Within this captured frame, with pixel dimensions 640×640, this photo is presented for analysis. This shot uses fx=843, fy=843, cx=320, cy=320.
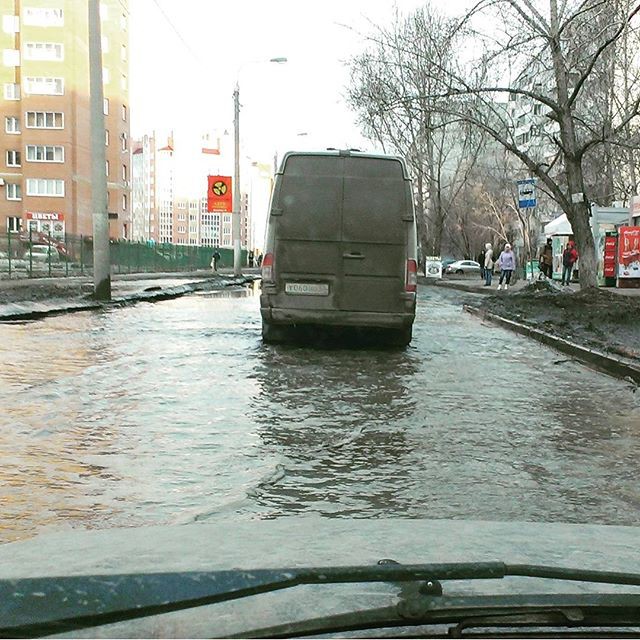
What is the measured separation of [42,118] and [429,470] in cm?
6678

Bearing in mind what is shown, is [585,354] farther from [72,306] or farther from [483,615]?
[72,306]

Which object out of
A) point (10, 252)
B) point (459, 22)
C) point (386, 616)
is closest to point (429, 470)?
point (386, 616)

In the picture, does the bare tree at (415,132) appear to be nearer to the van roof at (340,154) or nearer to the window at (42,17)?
the van roof at (340,154)

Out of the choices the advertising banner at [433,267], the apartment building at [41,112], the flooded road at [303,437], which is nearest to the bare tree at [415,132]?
the advertising banner at [433,267]

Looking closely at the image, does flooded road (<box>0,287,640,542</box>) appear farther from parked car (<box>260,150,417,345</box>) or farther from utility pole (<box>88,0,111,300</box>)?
utility pole (<box>88,0,111,300</box>)

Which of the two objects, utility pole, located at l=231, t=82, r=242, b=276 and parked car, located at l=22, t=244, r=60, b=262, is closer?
parked car, located at l=22, t=244, r=60, b=262

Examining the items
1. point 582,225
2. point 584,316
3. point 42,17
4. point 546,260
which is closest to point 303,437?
point 584,316

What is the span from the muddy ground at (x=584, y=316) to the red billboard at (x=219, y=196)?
25287mm

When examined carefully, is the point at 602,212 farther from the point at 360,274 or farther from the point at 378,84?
the point at 360,274

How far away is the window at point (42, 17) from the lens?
65125 mm

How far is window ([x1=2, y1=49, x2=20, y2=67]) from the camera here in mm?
65875

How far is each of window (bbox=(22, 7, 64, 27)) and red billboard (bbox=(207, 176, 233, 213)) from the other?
1101 inches

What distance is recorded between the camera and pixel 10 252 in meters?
30.6

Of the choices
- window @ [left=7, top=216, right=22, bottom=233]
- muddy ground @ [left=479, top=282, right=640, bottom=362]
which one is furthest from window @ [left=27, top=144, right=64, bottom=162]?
muddy ground @ [left=479, top=282, right=640, bottom=362]
